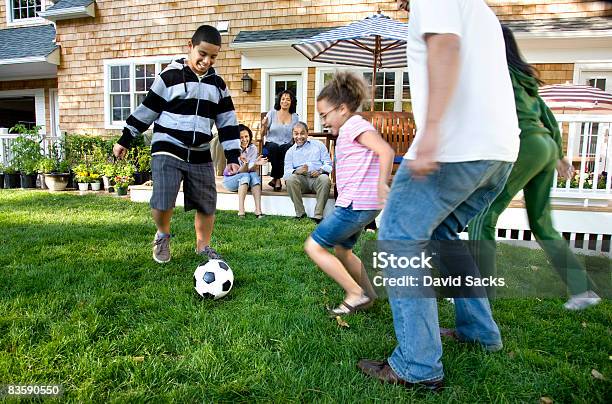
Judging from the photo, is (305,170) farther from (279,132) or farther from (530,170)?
(530,170)

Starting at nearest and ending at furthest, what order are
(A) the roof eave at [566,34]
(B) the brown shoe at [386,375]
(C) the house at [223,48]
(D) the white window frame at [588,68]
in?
(B) the brown shoe at [386,375] → (A) the roof eave at [566,34] → (D) the white window frame at [588,68] → (C) the house at [223,48]

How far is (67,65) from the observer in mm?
11055

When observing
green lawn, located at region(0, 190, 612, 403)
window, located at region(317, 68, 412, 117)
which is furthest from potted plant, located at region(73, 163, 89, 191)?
green lawn, located at region(0, 190, 612, 403)

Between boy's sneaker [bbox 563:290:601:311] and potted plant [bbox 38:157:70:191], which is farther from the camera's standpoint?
potted plant [bbox 38:157:70:191]

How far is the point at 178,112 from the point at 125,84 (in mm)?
8513

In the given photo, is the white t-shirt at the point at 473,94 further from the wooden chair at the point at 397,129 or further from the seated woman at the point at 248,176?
the seated woman at the point at 248,176

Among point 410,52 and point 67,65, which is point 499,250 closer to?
point 410,52

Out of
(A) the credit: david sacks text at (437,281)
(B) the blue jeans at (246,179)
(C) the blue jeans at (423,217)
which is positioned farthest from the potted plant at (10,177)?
(C) the blue jeans at (423,217)

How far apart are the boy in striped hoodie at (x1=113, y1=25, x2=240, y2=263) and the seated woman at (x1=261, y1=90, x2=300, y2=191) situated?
3.01 metres

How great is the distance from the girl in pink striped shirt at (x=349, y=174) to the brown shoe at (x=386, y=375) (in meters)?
0.64

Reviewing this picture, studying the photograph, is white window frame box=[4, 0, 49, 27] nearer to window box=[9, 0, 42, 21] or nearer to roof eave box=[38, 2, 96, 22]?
window box=[9, 0, 42, 21]

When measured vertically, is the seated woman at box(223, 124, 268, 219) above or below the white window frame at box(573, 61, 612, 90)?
below

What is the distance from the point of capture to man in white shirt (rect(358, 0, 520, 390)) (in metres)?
1.42

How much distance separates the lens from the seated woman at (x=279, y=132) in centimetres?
652
